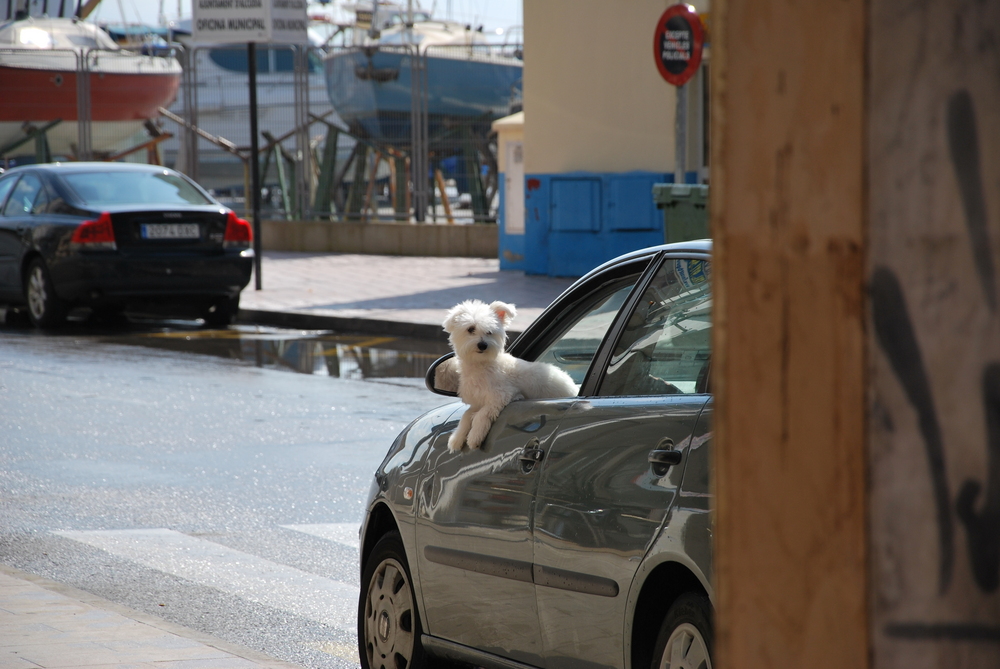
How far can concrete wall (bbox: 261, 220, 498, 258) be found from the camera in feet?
79.7

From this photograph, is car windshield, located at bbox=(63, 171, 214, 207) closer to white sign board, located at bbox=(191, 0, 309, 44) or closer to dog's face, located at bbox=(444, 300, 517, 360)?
white sign board, located at bbox=(191, 0, 309, 44)

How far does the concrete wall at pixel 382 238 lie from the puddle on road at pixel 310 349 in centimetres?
901

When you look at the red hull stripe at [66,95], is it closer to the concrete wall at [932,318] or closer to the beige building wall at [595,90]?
the beige building wall at [595,90]

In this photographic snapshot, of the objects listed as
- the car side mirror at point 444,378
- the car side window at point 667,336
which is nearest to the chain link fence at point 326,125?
the car side mirror at point 444,378

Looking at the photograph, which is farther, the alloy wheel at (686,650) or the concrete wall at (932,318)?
the alloy wheel at (686,650)

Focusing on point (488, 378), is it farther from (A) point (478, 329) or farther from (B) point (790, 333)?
(B) point (790, 333)

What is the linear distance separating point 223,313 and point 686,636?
13078mm

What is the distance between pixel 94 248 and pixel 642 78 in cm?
769

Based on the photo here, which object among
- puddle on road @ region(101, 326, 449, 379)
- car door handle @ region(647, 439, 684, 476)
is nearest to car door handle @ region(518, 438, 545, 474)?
car door handle @ region(647, 439, 684, 476)

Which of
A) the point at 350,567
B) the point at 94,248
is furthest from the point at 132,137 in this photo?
the point at 350,567

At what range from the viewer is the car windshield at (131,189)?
15.1 metres

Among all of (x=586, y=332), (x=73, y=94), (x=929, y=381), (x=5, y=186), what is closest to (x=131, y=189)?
(x=5, y=186)

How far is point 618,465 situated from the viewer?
3.49m

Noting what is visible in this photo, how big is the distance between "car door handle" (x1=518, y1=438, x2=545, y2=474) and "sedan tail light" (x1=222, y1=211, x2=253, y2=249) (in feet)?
38.2
